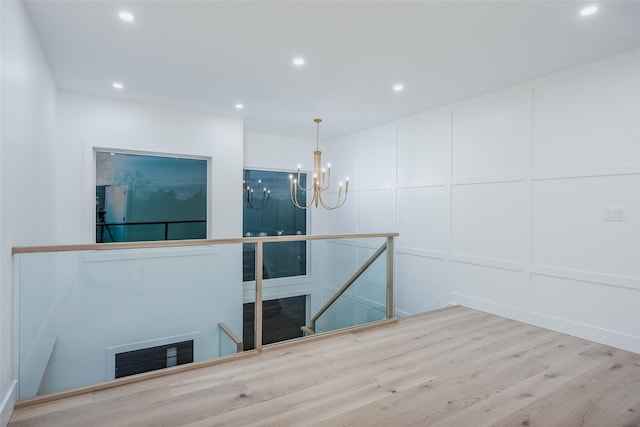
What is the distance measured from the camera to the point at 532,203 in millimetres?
3527

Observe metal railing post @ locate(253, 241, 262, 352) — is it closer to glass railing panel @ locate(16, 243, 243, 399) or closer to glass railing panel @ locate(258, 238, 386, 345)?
glass railing panel @ locate(16, 243, 243, 399)

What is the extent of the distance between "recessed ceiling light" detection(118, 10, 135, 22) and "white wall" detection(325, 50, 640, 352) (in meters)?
3.56

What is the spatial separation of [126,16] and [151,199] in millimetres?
4843

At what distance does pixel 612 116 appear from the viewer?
2.99 metres

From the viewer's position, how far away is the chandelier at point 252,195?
5961mm

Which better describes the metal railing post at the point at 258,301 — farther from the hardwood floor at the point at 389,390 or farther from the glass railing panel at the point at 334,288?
the glass railing panel at the point at 334,288

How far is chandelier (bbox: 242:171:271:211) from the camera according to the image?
19.6ft

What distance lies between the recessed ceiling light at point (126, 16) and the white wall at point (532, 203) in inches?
140

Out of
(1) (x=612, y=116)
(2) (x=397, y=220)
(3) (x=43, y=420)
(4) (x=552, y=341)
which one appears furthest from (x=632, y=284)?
(3) (x=43, y=420)

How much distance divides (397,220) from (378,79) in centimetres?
224

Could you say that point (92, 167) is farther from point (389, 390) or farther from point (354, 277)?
point (389, 390)

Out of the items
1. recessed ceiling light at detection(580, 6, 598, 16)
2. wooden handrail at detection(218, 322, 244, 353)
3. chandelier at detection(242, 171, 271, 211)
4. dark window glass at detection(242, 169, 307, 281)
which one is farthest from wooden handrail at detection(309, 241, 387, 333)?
chandelier at detection(242, 171, 271, 211)

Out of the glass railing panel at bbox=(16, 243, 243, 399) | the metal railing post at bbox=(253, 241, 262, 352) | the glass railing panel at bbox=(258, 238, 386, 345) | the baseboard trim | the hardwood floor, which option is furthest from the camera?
the glass railing panel at bbox=(258, 238, 386, 345)

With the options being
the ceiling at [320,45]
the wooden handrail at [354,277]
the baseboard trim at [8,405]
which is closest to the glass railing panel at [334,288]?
the wooden handrail at [354,277]
